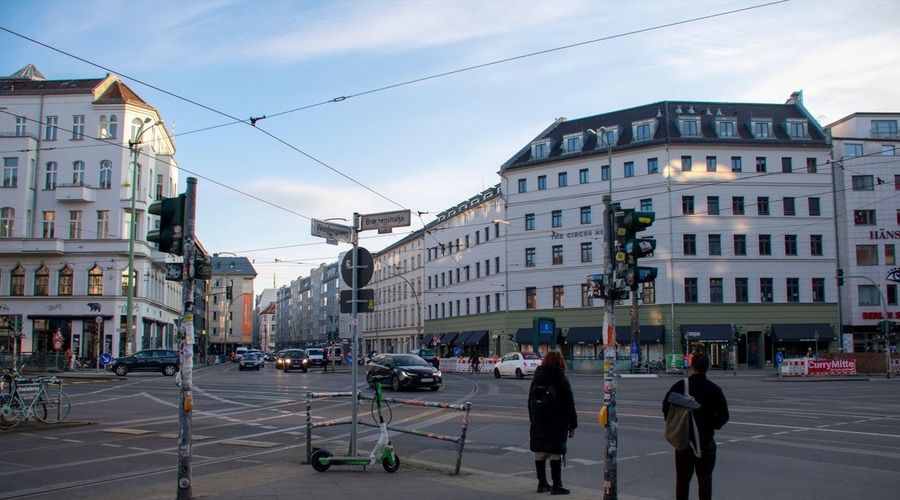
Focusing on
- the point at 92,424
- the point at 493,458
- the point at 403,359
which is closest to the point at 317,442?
the point at 493,458

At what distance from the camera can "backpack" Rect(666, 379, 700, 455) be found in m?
7.38

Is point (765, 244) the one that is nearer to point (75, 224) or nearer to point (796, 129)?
point (796, 129)

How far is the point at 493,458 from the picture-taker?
40.1ft

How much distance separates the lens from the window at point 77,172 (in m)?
57.3

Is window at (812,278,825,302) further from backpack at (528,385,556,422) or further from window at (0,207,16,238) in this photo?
window at (0,207,16,238)

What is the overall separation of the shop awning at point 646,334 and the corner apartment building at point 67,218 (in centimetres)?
3653

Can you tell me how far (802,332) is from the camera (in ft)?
179

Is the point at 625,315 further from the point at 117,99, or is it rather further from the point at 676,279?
the point at 117,99

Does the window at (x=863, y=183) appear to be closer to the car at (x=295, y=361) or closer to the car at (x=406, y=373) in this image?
the car at (x=406, y=373)

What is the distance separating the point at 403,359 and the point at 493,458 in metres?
19.0

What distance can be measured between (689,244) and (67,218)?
4698 centimetres

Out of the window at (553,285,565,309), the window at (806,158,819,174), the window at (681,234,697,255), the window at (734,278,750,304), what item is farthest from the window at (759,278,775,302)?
the window at (553,285,565,309)

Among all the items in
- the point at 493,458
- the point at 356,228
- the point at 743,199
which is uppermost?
the point at 743,199

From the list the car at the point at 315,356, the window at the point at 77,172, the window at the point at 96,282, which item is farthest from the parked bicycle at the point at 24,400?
the window at the point at 77,172
